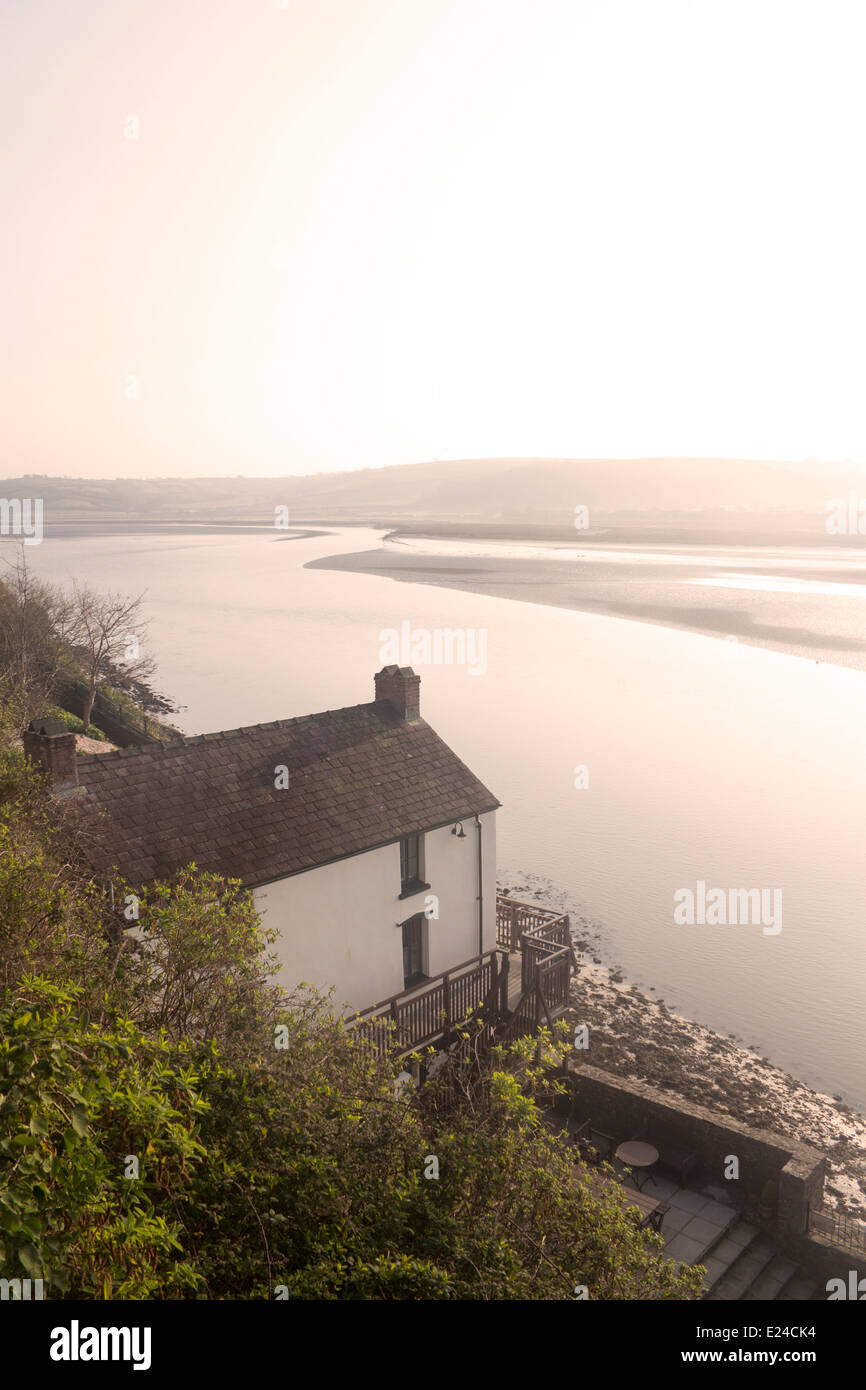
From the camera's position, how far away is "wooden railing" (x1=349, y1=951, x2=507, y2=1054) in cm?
1664

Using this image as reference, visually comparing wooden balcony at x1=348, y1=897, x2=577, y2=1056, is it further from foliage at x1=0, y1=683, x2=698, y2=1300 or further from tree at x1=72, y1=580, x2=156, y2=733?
tree at x1=72, y1=580, x2=156, y2=733

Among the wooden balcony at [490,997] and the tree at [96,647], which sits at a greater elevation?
the tree at [96,647]

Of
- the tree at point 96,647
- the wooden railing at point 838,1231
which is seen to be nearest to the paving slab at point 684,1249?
the wooden railing at point 838,1231

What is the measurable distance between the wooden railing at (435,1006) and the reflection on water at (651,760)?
6633mm

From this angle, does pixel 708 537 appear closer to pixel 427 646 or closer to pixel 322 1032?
pixel 427 646

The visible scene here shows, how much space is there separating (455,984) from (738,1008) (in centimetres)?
877

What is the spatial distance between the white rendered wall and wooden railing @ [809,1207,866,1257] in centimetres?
826

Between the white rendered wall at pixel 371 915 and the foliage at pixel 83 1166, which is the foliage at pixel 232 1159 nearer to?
the foliage at pixel 83 1166

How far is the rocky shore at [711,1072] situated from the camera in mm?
18344

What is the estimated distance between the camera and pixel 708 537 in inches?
5015

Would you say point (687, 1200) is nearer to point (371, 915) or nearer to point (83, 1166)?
point (371, 915)

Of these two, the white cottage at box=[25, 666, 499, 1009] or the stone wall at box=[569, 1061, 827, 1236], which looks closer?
the stone wall at box=[569, 1061, 827, 1236]

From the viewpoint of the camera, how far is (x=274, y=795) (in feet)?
61.5

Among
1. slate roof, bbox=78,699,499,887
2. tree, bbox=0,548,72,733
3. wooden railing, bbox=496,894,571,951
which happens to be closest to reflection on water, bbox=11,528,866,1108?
A: wooden railing, bbox=496,894,571,951
